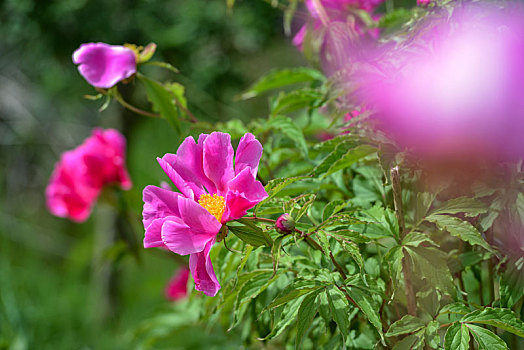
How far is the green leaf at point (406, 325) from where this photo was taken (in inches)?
16.5

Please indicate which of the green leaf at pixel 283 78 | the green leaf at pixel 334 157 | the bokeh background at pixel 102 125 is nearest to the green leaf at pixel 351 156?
the green leaf at pixel 334 157

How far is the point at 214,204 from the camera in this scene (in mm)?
411

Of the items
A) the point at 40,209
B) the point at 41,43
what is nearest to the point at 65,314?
the point at 41,43

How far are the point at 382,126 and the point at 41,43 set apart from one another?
1384mm

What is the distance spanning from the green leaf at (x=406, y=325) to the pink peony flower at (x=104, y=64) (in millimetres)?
342

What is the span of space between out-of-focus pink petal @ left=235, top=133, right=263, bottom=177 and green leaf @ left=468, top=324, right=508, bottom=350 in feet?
0.64

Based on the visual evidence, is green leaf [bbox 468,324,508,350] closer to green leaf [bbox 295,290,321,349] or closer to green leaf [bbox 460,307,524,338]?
green leaf [bbox 460,307,524,338]

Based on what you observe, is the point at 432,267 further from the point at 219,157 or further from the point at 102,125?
the point at 102,125

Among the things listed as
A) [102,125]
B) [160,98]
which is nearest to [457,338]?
[160,98]

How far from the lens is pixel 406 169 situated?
482mm

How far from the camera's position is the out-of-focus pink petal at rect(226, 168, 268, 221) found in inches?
15.3

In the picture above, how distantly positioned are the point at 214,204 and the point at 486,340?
22cm

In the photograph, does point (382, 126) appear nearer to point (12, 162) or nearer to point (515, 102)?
point (515, 102)

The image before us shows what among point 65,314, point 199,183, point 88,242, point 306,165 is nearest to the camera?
point 199,183
